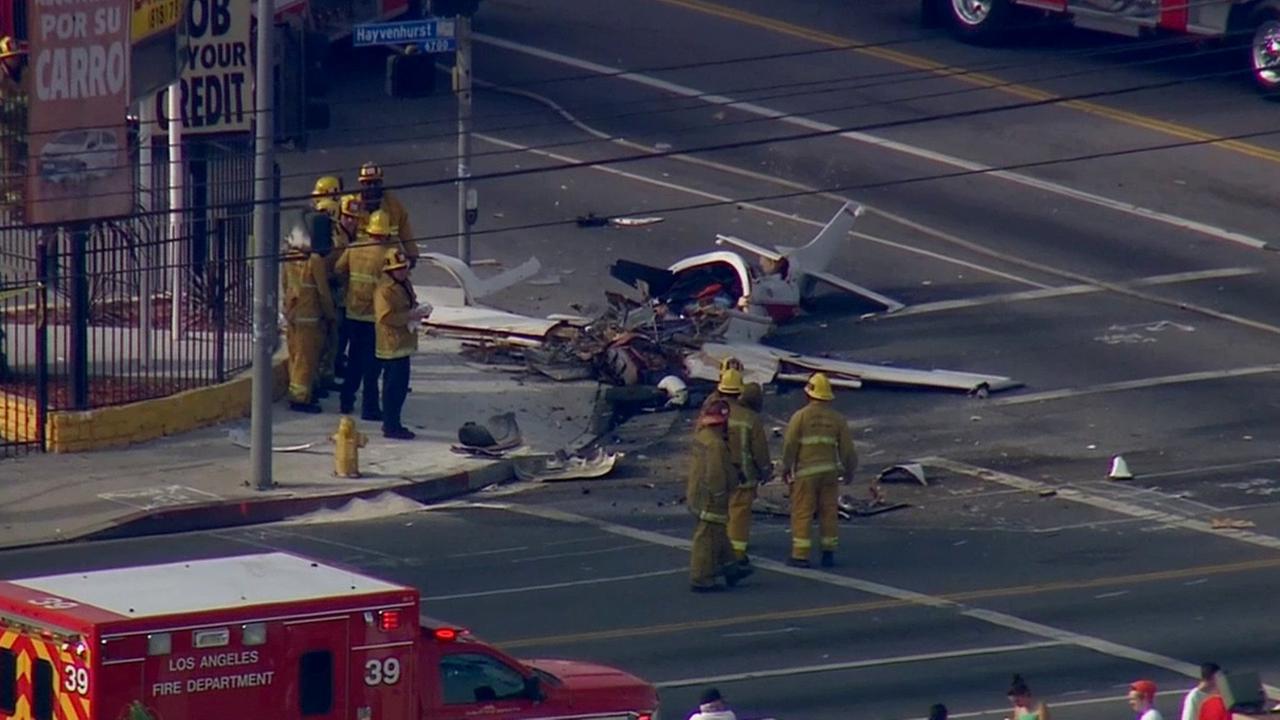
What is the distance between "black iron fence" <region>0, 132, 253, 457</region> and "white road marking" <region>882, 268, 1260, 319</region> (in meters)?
7.00

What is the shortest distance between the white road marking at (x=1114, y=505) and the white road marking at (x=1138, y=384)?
206 cm

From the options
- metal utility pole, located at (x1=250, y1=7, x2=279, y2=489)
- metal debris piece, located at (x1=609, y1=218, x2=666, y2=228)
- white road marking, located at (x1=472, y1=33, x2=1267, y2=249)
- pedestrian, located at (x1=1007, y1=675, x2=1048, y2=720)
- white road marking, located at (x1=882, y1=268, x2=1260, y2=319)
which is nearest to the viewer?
pedestrian, located at (x1=1007, y1=675, x2=1048, y2=720)

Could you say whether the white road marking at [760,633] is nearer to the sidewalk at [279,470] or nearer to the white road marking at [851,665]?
the white road marking at [851,665]

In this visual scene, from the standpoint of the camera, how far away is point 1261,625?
60.8ft

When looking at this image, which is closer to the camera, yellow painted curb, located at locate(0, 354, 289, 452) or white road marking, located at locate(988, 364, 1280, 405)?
yellow painted curb, located at locate(0, 354, 289, 452)

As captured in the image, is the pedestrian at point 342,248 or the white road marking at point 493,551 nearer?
the white road marking at point 493,551

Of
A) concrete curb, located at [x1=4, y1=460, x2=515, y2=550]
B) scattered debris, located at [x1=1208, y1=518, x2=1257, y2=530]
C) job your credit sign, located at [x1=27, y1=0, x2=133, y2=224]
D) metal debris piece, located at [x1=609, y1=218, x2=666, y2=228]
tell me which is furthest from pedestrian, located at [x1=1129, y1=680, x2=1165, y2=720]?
metal debris piece, located at [x1=609, y1=218, x2=666, y2=228]

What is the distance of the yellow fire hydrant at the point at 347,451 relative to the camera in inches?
896

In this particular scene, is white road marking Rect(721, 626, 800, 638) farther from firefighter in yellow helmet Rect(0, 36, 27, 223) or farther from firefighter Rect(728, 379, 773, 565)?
firefighter in yellow helmet Rect(0, 36, 27, 223)

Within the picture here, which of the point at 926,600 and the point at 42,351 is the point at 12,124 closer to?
the point at 42,351

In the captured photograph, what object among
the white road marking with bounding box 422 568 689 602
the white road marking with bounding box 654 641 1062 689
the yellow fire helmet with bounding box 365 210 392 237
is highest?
the yellow fire helmet with bounding box 365 210 392 237

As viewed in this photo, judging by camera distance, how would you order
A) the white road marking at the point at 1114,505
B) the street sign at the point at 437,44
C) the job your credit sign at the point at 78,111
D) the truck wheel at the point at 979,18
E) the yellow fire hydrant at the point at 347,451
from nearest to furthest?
the white road marking at the point at 1114,505 → the yellow fire hydrant at the point at 347,451 → the job your credit sign at the point at 78,111 → the street sign at the point at 437,44 → the truck wheel at the point at 979,18

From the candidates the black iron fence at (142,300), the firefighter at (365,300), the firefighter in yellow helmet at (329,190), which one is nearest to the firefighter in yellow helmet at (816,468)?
the firefighter at (365,300)

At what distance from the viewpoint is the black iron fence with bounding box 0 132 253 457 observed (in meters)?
24.1
